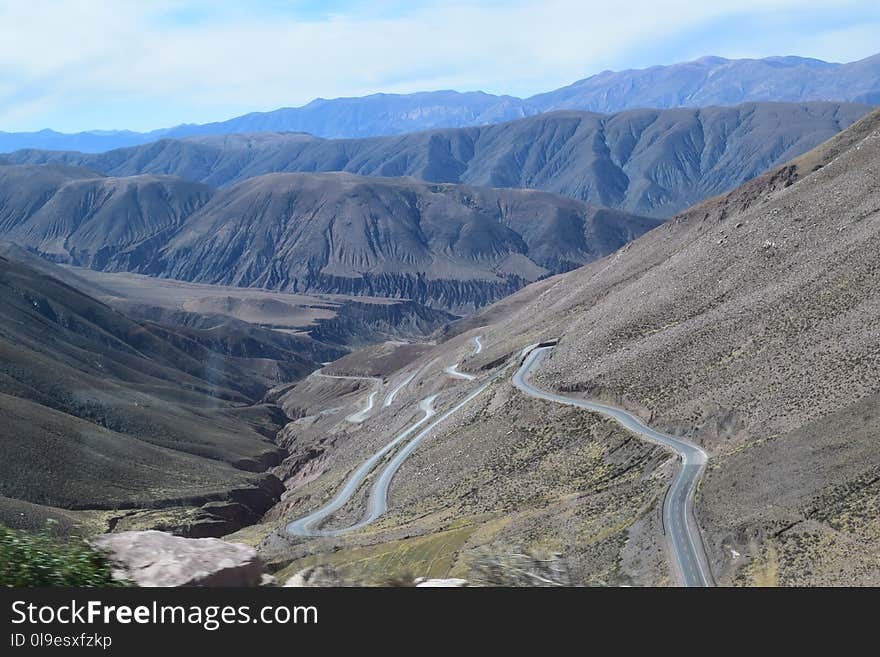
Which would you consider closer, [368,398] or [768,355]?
[768,355]

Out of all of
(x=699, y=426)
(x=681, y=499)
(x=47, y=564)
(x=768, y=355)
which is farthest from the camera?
(x=768, y=355)

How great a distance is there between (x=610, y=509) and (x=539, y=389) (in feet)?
73.4

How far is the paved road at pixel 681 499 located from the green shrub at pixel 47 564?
77.0 feet

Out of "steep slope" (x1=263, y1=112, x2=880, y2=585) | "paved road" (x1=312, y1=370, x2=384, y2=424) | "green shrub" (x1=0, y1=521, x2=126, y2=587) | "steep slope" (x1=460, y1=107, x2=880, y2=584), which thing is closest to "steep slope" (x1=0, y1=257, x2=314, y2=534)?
"steep slope" (x1=263, y1=112, x2=880, y2=585)

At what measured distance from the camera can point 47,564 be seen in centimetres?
1052

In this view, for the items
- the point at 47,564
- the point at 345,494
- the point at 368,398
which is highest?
the point at 368,398

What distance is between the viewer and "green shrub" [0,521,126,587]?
1022 cm

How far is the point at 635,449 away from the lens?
155 feet

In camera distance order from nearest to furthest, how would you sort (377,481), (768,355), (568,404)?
(768,355), (568,404), (377,481)

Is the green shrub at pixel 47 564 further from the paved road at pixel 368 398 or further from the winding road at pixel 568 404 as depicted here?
the paved road at pixel 368 398

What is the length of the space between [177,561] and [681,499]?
103 ft

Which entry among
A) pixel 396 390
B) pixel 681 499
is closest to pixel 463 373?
pixel 396 390

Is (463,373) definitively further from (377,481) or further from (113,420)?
(113,420)

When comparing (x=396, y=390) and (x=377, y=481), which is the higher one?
(x=396, y=390)
